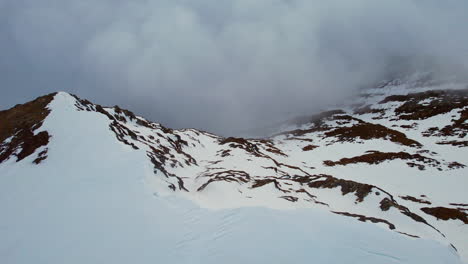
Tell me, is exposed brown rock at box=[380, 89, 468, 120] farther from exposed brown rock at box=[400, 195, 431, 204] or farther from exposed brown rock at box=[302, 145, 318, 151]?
exposed brown rock at box=[400, 195, 431, 204]

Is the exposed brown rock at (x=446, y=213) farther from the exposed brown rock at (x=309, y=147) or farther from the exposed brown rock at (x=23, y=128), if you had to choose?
the exposed brown rock at (x=309, y=147)

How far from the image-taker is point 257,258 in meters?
7.25

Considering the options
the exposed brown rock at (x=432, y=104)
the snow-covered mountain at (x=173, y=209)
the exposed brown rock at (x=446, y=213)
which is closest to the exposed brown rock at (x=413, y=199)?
the snow-covered mountain at (x=173, y=209)

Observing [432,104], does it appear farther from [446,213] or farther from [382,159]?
[446,213]

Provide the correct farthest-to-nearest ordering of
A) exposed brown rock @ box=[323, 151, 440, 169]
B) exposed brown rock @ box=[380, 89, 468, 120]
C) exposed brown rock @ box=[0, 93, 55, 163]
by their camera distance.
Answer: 1. exposed brown rock @ box=[380, 89, 468, 120]
2. exposed brown rock @ box=[323, 151, 440, 169]
3. exposed brown rock @ box=[0, 93, 55, 163]

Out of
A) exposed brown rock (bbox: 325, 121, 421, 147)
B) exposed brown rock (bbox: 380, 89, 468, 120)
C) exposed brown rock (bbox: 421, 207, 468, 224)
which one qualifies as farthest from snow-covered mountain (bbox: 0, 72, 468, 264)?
exposed brown rock (bbox: 380, 89, 468, 120)

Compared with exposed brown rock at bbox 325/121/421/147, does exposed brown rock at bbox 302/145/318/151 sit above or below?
below

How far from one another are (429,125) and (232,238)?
116 metres

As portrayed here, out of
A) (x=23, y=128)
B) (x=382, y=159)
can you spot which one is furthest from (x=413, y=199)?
(x=23, y=128)

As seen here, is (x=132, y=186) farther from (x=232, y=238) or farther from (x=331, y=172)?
(x=331, y=172)

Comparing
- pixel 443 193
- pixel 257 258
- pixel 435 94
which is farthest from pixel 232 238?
pixel 435 94

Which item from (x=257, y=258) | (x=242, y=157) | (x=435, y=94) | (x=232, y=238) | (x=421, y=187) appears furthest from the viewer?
(x=435, y=94)

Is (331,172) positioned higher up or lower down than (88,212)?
higher up

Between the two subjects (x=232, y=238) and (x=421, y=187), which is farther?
(x=421, y=187)
